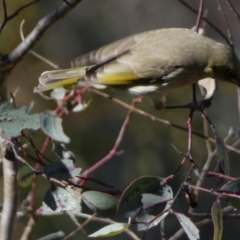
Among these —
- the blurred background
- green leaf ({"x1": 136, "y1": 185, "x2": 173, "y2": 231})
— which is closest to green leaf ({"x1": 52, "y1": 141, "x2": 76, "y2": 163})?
green leaf ({"x1": 136, "y1": 185, "x2": 173, "y2": 231})

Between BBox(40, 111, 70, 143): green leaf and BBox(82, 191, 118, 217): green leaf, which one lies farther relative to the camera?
BBox(40, 111, 70, 143): green leaf

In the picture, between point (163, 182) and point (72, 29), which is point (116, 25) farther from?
point (163, 182)

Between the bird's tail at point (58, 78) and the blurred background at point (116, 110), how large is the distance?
121 cm

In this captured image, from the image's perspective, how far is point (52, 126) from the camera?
129cm

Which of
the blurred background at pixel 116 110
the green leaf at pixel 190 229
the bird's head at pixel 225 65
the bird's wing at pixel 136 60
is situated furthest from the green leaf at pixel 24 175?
the blurred background at pixel 116 110

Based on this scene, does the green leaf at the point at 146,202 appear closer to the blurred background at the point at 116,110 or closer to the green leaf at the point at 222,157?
the green leaf at the point at 222,157

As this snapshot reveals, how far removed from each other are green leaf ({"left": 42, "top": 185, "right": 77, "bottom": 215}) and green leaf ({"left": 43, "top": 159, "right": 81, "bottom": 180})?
0.03 metres

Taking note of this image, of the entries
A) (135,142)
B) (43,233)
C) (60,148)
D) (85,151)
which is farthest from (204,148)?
(60,148)

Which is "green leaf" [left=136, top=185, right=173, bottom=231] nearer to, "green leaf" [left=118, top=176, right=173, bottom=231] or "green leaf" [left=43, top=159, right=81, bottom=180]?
"green leaf" [left=118, top=176, right=173, bottom=231]

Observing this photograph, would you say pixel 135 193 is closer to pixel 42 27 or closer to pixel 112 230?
pixel 112 230

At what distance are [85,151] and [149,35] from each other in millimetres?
1541

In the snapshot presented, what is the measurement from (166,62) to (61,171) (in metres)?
0.75

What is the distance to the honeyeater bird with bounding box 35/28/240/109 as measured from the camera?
1.73 meters

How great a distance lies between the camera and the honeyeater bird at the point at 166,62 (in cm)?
173
